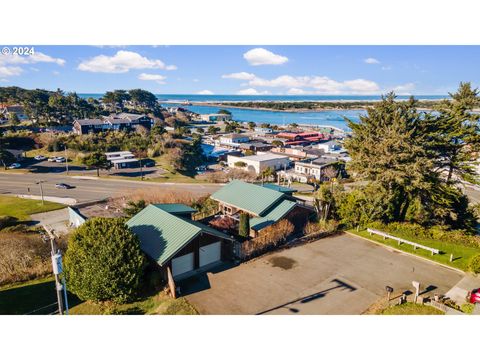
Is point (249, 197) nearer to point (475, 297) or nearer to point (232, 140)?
point (475, 297)

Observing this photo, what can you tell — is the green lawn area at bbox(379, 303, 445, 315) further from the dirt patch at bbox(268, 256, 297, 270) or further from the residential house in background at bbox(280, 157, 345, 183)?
the residential house in background at bbox(280, 157, 345, 183)

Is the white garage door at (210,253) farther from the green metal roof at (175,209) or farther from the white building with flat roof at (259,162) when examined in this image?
the white building with flat roof at (259,162)

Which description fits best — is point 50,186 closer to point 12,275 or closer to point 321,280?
point 12,275

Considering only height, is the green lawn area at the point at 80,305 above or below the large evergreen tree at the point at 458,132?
below

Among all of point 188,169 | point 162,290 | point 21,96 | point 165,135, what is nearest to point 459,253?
point 162,290

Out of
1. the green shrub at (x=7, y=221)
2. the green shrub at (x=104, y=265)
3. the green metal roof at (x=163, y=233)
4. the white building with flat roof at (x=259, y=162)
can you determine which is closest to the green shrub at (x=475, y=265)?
the green metal roof at (x=163, y=233)

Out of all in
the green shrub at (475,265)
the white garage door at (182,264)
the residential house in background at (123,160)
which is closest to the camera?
the white garage door at (182,264)

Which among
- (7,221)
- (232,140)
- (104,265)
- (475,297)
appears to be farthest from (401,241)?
(232,140)
